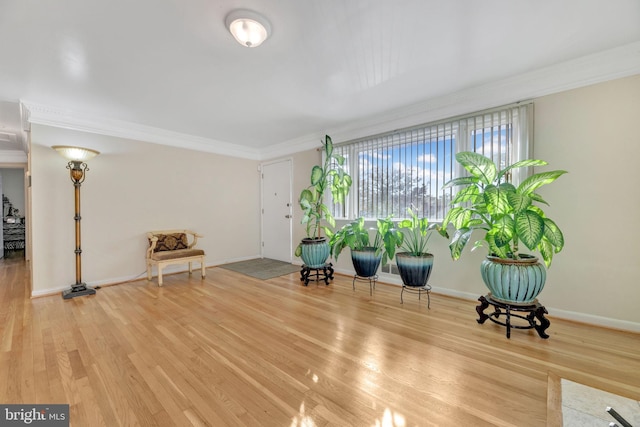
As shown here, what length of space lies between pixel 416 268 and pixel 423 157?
1464 mm

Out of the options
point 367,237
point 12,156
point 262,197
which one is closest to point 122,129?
point 262,197

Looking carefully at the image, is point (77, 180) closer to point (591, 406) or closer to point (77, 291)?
point (77, 291)

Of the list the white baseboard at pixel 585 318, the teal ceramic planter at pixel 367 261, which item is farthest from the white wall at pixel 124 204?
the white baseboard at pixel 585 318

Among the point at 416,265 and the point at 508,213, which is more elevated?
the point at 508,213

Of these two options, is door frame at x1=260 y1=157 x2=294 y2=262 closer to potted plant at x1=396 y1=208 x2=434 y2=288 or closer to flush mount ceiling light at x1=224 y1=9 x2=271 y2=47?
potted plant at x1=396 y1=208 x2=434 y2=288

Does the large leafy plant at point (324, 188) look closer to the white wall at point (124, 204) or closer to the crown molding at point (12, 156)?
the white wall at point (124, 204)

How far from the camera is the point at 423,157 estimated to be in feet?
10.9

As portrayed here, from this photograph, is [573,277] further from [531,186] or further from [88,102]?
[88,102]

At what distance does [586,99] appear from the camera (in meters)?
2.38

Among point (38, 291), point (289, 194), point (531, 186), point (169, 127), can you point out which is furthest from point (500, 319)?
point (38, 291)

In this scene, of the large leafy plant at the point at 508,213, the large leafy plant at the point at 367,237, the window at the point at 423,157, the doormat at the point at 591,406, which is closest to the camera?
the doormat at the point at 591,406

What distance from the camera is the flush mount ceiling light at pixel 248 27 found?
1.71m

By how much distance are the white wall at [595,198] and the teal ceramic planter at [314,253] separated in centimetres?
250

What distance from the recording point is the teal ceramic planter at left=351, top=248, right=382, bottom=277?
10.5ft
